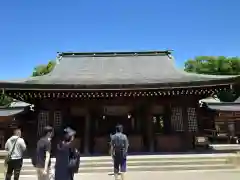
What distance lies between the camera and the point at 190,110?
42.4ft

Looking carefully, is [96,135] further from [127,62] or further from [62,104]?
[127,62]

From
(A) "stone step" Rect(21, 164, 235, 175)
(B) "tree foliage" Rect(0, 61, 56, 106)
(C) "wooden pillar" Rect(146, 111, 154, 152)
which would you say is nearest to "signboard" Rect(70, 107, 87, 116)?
(C) "wooden pillar" Rect(146, 111, 154, 152)

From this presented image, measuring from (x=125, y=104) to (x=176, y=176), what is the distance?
5278 mm

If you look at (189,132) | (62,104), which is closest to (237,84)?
(189,132)

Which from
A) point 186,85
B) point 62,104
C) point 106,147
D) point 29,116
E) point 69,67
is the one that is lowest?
point 106,147

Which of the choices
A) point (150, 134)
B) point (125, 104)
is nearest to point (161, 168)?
point (150, 134)

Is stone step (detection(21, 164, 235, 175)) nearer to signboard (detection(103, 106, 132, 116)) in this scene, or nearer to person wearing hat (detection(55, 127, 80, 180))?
signboard (detection(103, 106, 132, 116))

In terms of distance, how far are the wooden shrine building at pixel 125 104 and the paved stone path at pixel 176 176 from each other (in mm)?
3256

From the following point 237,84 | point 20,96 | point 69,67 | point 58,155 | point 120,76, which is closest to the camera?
point 58,155

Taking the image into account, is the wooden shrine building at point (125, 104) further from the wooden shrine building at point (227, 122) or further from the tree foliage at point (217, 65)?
the tree foliage at point (217, 65)

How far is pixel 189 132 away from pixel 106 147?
435 centimetres

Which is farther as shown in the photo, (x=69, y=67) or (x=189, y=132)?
(x=69, y=67)

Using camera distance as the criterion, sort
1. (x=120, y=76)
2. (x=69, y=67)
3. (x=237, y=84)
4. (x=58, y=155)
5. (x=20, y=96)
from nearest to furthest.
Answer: (x=58, y=155) < (x=237, y=84) < (x=20, y=96) < (x=120, y=76) < (x=69, y=67)

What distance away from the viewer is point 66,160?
392 cm
